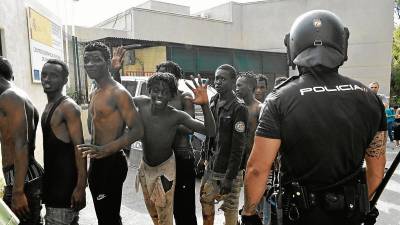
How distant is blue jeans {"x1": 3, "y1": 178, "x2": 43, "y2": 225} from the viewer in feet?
8.88

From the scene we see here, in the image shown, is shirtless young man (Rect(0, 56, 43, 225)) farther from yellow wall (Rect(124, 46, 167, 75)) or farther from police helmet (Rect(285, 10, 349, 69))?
yellow wall (Rect(124, 46, 167, 75))

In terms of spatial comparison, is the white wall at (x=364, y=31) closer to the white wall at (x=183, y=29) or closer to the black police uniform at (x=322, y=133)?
the white wall at (x=183, y=29)

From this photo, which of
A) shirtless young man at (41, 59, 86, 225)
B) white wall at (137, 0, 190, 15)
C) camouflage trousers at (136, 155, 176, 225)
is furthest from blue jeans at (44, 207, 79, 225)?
white wall at (137, 0, 190, 15)

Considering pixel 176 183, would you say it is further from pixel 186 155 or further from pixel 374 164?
pixel 374 164

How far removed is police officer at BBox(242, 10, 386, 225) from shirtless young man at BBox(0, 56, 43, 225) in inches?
64.9

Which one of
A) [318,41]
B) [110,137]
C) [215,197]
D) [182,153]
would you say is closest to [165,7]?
[182,153]

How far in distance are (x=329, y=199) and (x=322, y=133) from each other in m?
0.35

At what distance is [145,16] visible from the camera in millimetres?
20953

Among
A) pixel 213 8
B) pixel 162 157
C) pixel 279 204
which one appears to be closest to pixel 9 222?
pixel 279 204

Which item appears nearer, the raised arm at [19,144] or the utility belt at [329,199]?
the utility belt at [329,199]

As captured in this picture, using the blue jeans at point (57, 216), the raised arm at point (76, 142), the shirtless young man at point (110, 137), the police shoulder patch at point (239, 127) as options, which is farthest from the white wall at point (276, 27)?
the blue jeans at point (57, 216)

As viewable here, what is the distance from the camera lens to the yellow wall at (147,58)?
15039 millimetres

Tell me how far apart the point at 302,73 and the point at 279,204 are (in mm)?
738

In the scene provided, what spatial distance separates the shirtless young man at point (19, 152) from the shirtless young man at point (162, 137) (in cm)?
85
